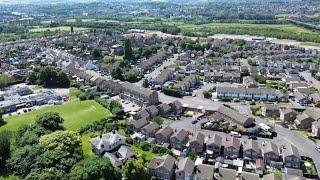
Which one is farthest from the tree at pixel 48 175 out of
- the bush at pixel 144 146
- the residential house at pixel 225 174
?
the residential house at pixel 225 174

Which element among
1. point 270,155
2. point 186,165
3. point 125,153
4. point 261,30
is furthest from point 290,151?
point 261,30

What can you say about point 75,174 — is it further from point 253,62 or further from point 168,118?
point 253,62

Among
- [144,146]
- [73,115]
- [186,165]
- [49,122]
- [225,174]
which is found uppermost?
[49,122]

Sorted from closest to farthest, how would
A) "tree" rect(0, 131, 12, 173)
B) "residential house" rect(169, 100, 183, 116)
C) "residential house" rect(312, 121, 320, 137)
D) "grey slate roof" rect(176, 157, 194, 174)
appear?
1. "grey slate roof" rect(176, 157, 194, 174)
2. "tree" rect(0, 131, 12, 173)
3. "residential house" rect(312, 121, 320, 137)
4. "residential house" rect(169, 100, 183, 116)

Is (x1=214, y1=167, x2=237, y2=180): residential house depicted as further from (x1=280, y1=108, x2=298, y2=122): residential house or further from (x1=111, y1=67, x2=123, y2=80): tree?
(x1=111, y1=67, x2=123, y2=80): tree

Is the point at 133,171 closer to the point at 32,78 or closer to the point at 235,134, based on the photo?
the point at 235,134

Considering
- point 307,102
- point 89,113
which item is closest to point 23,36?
point 89,113

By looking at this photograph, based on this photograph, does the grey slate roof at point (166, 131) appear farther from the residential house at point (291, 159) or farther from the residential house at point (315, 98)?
the residential house at point (315, 98)

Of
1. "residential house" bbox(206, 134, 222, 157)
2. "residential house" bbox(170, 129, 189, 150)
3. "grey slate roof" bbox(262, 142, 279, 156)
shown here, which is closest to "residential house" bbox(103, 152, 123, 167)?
"residential house" bbox(170, 129, 189, 150)
